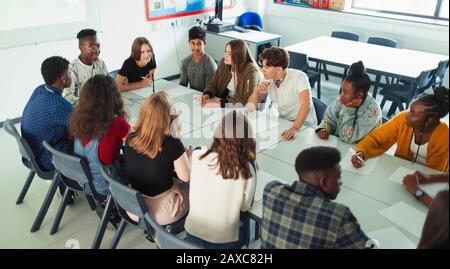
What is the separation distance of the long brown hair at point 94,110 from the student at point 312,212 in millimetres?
1253

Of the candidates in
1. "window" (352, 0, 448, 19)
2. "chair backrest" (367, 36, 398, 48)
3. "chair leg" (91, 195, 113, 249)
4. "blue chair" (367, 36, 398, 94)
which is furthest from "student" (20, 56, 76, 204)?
"window" (352, 0, 448, 19)

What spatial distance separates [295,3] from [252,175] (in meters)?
5.28

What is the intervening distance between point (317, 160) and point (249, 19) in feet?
17.8

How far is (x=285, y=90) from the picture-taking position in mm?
3119

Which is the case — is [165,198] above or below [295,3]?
below

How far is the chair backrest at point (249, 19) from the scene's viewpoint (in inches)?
259

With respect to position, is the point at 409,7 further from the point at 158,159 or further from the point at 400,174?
the point at 158,159

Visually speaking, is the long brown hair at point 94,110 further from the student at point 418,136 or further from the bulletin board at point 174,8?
the bulletin board at point 174,8

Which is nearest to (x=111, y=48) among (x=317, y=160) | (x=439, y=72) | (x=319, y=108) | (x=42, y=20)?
(x=42, y=20)

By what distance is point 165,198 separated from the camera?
223cm

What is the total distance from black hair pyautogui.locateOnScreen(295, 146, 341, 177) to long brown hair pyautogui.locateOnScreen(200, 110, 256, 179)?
1.07 ft

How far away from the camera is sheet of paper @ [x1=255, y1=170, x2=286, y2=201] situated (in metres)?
2.07
